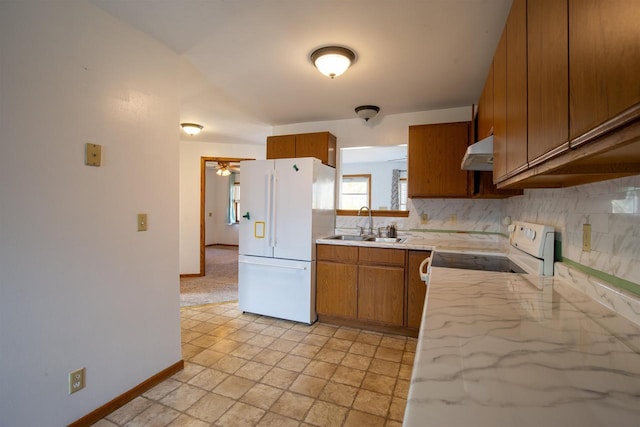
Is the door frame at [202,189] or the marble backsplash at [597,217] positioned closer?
the marble backsplash at [597,217]

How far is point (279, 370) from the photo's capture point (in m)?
2.18

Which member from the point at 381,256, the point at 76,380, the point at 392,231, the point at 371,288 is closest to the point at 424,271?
the point at 381,256

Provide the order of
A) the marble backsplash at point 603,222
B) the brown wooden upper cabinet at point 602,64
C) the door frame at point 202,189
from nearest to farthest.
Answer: the brown wooden upper cabinet at point 602,64 < the marble backsplash at point 603,222 < the door frame at point 202,189

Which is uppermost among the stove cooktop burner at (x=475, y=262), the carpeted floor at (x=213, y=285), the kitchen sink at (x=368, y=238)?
the kitchen sink at (x=368, y=238)

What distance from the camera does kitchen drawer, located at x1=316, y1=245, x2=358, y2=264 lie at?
294 centimetres

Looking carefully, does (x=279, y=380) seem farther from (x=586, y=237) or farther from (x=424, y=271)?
(x=586, y=237)

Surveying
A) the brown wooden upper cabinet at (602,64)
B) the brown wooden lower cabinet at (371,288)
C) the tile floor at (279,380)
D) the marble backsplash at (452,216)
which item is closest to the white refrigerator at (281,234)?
the brown wooden lower cabinet at (371,288)

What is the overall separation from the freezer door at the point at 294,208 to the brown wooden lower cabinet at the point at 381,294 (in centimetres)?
59

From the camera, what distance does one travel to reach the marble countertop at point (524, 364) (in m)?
0.51

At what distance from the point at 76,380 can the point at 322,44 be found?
238 cm

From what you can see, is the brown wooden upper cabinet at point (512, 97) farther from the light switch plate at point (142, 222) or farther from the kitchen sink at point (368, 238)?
the light switch plate at point (142, 222)

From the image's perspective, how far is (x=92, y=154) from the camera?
5.22 feet

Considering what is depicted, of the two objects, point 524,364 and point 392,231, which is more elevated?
point 392,231

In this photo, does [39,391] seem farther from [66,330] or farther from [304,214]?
[304,214]
